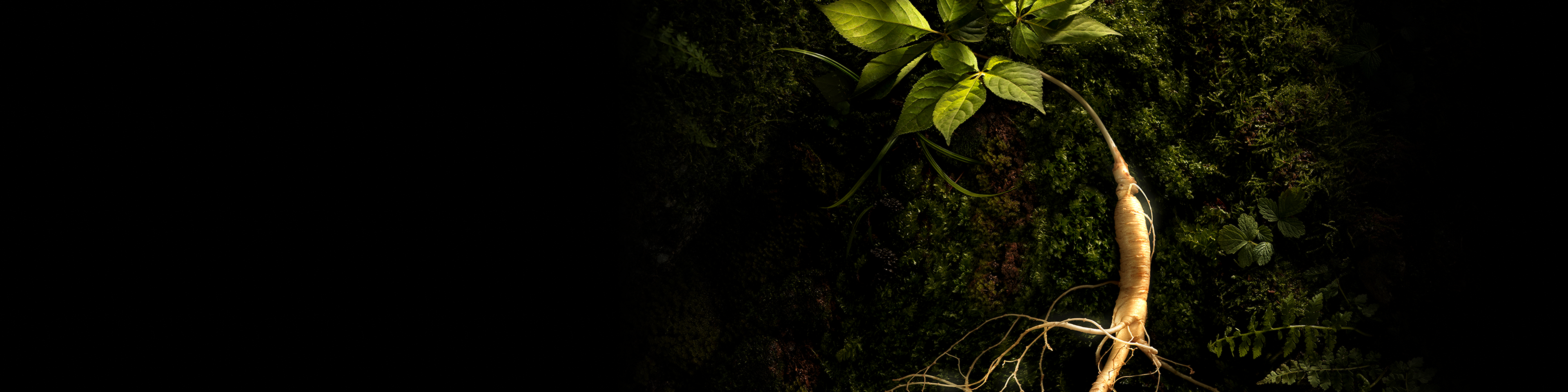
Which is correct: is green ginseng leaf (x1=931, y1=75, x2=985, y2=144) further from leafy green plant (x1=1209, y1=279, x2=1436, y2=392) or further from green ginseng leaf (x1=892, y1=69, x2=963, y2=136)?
leafy green plant (x1=1209, y1=279, x2=1436, y2=392)

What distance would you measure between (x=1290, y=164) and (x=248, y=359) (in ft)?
7.98

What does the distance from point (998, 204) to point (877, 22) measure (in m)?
0.60

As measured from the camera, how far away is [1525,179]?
192 centimetres

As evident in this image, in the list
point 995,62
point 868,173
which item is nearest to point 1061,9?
point 995,62

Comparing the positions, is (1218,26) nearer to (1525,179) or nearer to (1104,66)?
(1104,66)

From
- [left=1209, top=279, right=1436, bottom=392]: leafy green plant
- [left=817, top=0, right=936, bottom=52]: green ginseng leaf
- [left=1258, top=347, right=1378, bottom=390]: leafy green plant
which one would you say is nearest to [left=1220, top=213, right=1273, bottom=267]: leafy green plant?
[left=1209, top=279, right=1436, bottom=392]: leafy green plant

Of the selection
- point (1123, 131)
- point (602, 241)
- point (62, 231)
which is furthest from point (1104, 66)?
point (62, 231)

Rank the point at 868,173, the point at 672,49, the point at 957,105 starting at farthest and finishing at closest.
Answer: the point at 868,173, the point at 957,105, the point at 672,49

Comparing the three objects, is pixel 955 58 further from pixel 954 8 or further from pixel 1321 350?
pixel 1321 350

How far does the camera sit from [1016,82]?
1696 mm

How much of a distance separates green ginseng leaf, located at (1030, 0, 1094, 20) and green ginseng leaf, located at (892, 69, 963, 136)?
253mm

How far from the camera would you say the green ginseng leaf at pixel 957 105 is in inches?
65.3

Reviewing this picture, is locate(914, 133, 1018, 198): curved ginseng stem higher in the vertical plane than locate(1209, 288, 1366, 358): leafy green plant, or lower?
higher

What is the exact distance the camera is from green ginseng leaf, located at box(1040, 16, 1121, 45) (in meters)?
1.74
